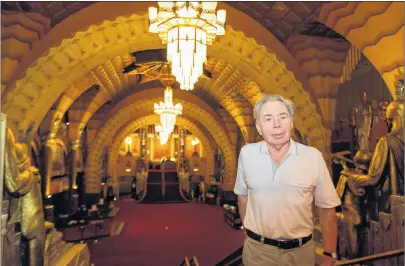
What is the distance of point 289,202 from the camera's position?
2115 mm

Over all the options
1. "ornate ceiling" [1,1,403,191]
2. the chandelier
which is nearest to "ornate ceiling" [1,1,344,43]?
"ornate ceiling" [1,1,403,191]

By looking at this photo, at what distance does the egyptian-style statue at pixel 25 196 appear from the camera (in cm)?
381

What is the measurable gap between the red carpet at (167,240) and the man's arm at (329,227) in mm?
Answer: 5369

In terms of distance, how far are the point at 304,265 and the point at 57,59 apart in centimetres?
447

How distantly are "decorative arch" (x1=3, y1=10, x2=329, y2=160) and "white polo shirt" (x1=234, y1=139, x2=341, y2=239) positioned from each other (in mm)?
3501

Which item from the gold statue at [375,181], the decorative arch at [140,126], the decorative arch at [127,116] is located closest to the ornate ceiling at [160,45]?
the gold statue at [375,181]

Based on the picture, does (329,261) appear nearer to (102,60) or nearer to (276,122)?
(276,122)

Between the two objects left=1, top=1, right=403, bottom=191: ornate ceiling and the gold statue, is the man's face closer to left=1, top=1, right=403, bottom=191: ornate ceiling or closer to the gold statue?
the gold statue

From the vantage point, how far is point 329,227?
2.19m

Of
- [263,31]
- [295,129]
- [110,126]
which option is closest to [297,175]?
[295,129]

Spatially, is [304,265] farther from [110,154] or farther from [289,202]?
[110,154]

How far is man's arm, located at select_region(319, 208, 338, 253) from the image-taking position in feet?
7.18

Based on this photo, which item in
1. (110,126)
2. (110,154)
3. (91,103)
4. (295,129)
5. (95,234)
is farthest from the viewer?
(110,154)

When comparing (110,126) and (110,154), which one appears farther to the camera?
(110,154)
